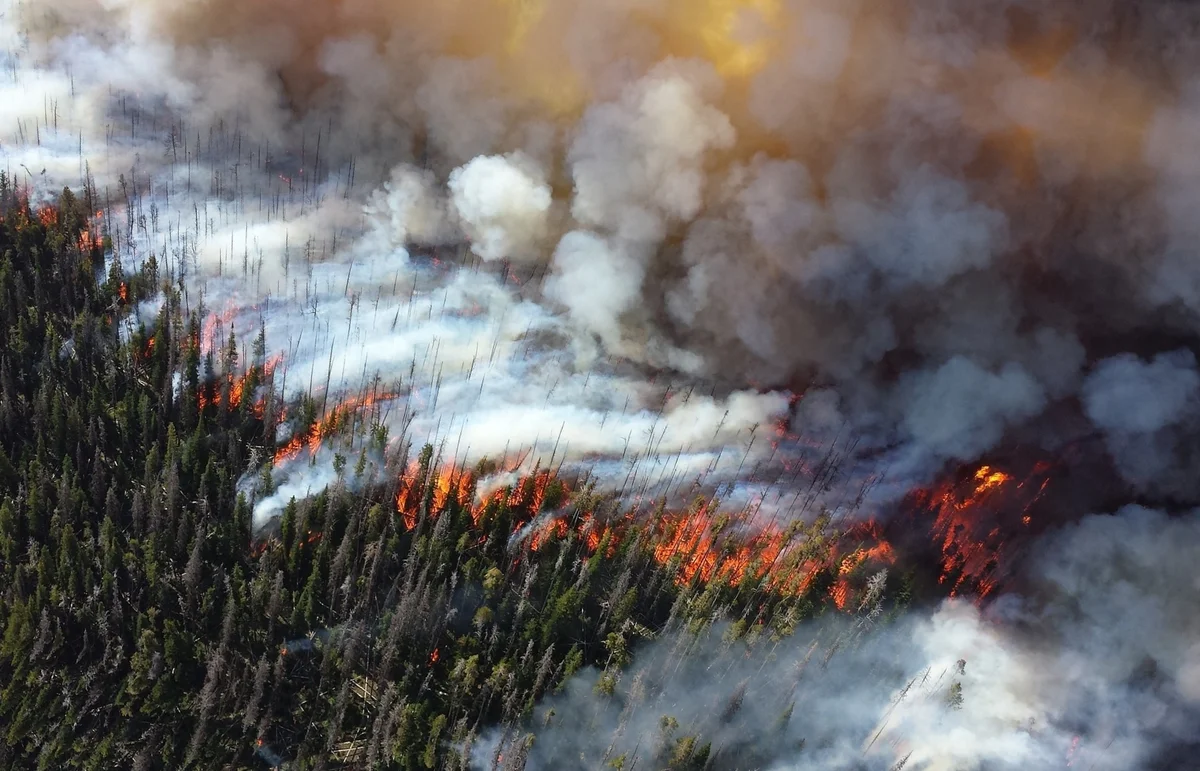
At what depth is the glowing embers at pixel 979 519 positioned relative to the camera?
99.1 metres

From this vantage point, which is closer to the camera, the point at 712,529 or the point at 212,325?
the point at 712,529

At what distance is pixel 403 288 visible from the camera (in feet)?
395

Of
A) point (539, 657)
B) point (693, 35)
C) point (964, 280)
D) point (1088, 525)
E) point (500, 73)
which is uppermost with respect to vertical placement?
point (693, 35)

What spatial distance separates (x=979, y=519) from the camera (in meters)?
106

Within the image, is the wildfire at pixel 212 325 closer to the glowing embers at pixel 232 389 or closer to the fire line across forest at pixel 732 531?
the glowing embers at pixel 232 389

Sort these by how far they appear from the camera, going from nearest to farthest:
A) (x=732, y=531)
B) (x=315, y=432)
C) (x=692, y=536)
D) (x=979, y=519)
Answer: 1. (x=692, y=536)
2. (x=732, y=531)
3. (x=315, y=432)
4. (x=979, y=519)

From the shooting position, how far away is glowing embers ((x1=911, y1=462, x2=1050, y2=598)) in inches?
3903

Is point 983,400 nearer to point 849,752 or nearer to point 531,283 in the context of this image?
point 849,752

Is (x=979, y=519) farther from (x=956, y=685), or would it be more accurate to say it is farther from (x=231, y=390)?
(x=231, y=390)

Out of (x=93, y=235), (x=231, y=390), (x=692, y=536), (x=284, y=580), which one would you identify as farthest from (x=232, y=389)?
(x=692, y=536)

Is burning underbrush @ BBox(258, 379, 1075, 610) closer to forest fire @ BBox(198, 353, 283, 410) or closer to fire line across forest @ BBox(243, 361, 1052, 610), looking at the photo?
fire line across forest @ BBox(243, 361, 1052, 610)

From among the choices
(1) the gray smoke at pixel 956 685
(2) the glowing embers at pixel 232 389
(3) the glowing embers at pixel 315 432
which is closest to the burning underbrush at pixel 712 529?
(3) the glowing embers at pixel 315 432

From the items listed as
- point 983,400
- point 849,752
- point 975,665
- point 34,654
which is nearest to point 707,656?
point 849,752

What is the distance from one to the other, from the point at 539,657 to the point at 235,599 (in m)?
29.7
